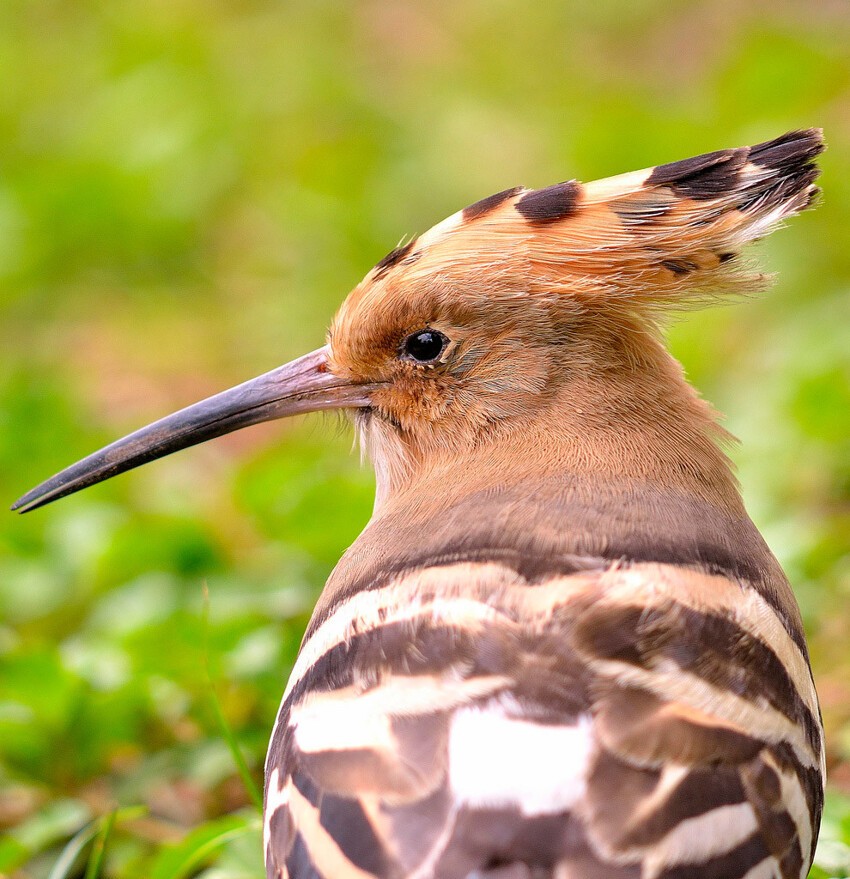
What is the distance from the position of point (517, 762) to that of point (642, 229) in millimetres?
785

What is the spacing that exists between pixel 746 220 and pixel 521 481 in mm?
451

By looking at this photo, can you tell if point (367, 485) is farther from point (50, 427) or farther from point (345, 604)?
point (345, 604)

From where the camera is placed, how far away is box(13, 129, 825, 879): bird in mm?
1431

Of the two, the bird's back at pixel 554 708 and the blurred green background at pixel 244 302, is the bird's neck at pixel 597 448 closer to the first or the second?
the bird's back at pixel 554 708

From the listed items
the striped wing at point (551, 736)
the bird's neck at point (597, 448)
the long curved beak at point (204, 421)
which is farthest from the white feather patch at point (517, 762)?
the long curved beak at point (204, 421)

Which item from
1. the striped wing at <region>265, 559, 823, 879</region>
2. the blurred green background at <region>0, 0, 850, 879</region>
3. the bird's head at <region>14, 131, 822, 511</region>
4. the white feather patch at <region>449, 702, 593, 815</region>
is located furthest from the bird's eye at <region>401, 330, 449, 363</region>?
the white feather patch at <region>449, 702, 593, 815</region>

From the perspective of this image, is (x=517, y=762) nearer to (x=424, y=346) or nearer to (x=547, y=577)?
(x=547, y=577)

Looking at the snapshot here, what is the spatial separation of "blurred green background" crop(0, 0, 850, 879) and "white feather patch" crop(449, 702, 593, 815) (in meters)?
0.62

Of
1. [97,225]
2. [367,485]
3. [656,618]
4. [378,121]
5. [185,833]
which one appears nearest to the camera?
[656,618]

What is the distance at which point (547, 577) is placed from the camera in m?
1.62

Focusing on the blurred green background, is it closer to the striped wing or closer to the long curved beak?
the long curved beak

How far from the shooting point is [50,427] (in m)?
3.45

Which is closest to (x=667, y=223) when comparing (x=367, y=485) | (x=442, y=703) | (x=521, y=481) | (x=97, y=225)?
(x=521, y=481)

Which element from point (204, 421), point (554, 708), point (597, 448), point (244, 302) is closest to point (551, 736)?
point (554, 708)
